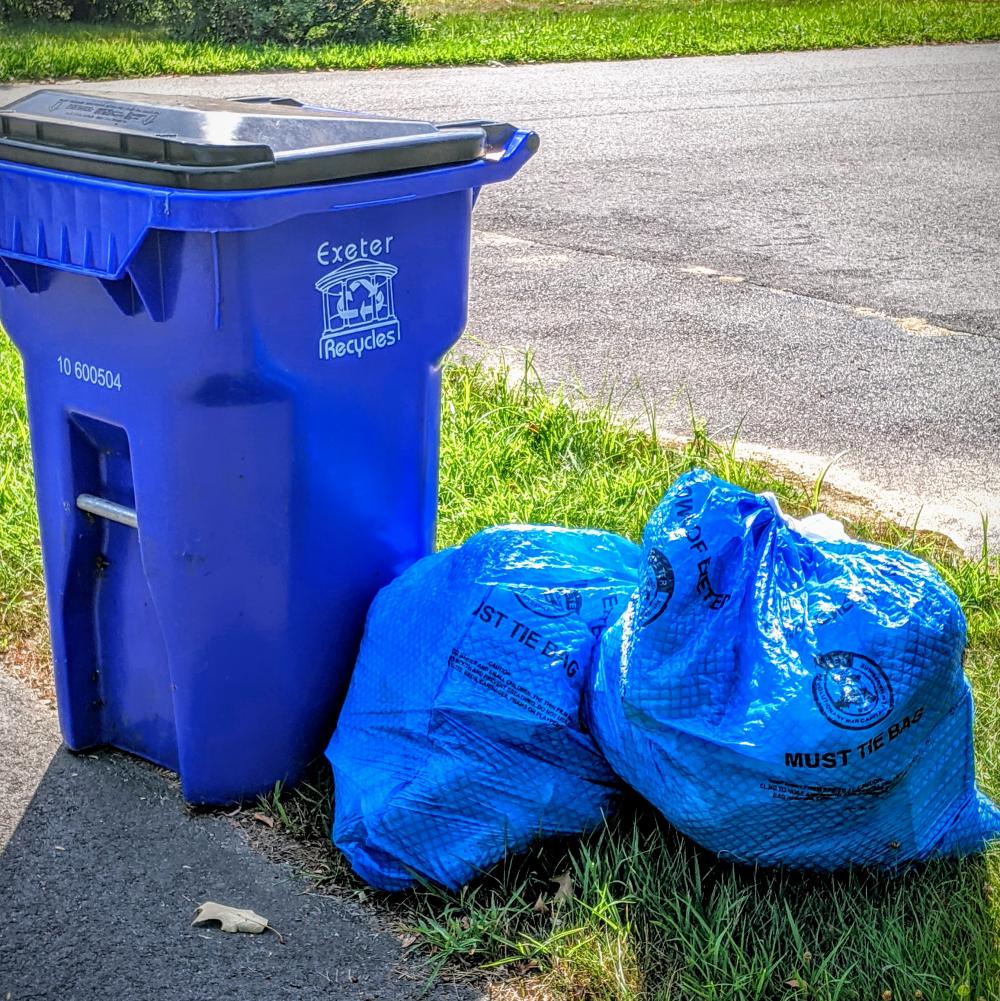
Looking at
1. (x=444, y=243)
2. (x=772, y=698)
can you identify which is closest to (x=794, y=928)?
(x=772, y=698)

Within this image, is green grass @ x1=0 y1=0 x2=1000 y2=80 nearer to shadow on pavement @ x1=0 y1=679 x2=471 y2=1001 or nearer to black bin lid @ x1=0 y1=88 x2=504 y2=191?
black bin lid @ x1=0 y1=88 x2=504 y2=191

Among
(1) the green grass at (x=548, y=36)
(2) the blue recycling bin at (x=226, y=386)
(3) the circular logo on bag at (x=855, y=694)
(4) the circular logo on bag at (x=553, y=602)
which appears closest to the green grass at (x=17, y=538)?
(2) the blue recycling bin at (x=226, y=386)

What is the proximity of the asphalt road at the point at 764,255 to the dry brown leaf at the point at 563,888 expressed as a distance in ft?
6.15

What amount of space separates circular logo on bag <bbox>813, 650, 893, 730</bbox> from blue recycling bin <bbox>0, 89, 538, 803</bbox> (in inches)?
36.7

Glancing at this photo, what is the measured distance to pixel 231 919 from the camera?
225cm

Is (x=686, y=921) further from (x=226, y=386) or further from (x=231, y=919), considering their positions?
(x=226, y=386)

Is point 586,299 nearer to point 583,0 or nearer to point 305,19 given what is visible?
point 305,19

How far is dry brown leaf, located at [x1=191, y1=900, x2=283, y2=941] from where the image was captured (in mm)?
2242

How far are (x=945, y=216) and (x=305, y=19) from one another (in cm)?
A: 758

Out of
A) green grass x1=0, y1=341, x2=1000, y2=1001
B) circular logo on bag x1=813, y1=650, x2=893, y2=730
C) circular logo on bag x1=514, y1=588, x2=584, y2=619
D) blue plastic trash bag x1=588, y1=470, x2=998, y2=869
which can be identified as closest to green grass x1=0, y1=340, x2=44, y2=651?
green grass x1=0, y1=341, x2=1000, y2=1001

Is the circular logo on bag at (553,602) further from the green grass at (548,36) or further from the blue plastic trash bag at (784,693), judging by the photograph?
the green grass at (548,36)

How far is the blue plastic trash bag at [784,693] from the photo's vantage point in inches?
80.5

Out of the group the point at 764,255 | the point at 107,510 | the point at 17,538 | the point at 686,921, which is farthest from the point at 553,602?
the point at 764,255

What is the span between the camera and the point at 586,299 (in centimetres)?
573
